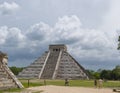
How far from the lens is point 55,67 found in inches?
3713

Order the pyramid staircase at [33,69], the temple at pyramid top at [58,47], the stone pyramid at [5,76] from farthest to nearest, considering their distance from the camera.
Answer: the temple at pyramid top at [58,47]
the pyramid staircase at [33,69]
the stone pyramid at [5,76]

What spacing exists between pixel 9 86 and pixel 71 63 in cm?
6321

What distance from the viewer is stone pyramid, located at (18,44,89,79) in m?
90.3

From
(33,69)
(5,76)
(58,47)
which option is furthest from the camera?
(58,47)

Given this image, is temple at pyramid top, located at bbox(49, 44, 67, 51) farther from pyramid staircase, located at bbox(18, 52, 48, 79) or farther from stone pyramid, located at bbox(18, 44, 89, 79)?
pyramid staircase, located at bbox(18, 52, 48, 79)

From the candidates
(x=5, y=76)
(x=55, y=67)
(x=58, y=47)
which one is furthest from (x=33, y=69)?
(x=5, y=76)

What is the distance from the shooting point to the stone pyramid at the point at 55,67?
296 ft

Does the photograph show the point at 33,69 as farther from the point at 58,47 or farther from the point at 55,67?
the point at 58,47

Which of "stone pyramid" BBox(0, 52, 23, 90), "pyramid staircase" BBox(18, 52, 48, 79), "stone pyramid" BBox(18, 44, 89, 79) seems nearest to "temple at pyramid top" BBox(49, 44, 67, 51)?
"stone pyramid" BBox(18, 44, 89, 79)

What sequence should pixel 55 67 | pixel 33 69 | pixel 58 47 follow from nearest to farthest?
1. pixel 55 67
2. pixel 33 69
3. pixel 58 47

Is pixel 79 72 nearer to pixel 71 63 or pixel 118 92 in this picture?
pixel 71 63

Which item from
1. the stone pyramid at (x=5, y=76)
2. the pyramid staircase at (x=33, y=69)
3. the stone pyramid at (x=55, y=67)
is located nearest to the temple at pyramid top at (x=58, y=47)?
the stone pyramid at (x=55, y=67)

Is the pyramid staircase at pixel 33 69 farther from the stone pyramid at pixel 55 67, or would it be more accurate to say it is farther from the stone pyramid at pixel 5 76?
the stone pyramid at pixel 5 76

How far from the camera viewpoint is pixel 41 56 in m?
102
